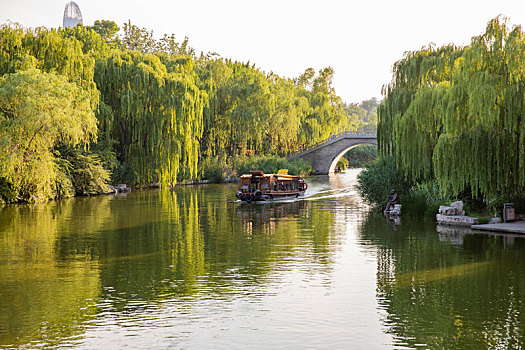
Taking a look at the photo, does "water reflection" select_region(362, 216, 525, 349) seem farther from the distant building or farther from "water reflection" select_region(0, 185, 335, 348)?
the distant building

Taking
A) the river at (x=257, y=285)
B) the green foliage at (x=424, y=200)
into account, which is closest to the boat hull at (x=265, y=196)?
the river at (x=257, y=285)

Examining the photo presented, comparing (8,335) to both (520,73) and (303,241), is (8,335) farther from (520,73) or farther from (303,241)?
(520,73)

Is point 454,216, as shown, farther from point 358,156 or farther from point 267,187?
point 358,156

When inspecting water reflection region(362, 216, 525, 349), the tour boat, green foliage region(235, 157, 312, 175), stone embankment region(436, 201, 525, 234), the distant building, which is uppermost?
the distant building

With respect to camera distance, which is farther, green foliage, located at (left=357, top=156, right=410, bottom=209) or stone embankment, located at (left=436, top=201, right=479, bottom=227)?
green foliage, located at (left=357, top=156, right=410, bottom=209)

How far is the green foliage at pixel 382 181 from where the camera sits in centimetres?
2623

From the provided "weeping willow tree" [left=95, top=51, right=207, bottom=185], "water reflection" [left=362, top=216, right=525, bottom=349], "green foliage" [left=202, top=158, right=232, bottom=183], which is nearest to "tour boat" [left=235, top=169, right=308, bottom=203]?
"weeping willow tree" [left=95, top=51, right=207, bottom=185]

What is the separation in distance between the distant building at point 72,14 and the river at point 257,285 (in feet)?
491

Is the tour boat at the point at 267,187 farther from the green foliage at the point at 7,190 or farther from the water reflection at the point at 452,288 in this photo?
the water reflection at the point at 452,288

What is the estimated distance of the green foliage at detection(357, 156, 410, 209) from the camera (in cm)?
2623

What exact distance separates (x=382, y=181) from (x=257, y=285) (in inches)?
618

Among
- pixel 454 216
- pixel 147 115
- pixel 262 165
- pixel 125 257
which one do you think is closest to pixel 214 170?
pixel 262 165

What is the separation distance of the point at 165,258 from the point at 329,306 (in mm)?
6230

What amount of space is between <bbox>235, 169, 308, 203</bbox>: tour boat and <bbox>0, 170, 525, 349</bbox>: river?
1088 centimetres
